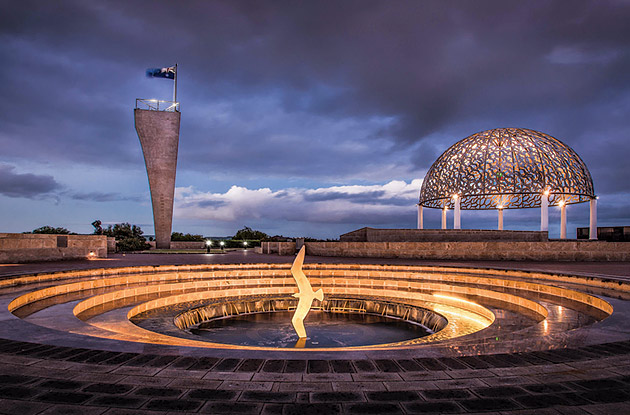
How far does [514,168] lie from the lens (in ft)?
81.1

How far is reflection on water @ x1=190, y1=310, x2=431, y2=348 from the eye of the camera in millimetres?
7902

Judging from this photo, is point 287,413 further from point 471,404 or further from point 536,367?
point 536,367

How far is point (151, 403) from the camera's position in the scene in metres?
2.47

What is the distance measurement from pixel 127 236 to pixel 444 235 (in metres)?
26.4

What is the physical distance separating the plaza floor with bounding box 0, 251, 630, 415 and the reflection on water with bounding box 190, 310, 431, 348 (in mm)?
4388

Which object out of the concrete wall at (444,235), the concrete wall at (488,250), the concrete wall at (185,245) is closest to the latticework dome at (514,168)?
the concrete wall at (444,235)

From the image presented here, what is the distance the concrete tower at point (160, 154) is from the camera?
28.6 metres

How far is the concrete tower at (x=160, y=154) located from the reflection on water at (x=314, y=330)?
866 inches

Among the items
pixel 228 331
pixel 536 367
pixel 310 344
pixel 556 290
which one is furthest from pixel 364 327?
pixel 536 367

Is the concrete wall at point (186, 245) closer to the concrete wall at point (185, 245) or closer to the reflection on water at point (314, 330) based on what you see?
the concrete wall at point (185, 245)

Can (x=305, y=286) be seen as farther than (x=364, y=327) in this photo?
No

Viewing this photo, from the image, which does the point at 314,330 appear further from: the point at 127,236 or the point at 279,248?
the point at 127,236

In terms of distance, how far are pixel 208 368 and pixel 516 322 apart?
6516 millimetres

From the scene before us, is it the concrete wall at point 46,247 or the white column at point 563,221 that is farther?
the white column at point 563,221
